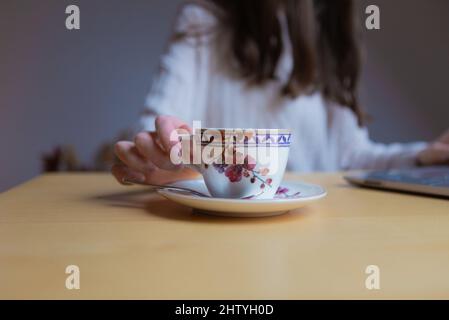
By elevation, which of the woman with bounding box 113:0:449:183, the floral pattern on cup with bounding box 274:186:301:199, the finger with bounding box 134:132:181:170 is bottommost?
the floral pattern on cup with bounding box 274:186:301:199

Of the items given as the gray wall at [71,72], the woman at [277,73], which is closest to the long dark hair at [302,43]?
the woman at [277,73]

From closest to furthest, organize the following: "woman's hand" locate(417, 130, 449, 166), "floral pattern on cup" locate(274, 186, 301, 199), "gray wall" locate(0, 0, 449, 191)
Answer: "floral pattern on cup" locate(274, 186, 301, 199) < "woman's hand" locate(417, 130, 449, 166) < "gray wall" locate(0, 0, 449, 191)

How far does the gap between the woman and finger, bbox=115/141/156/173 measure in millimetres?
1035

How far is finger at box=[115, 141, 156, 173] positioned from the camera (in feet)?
2.14

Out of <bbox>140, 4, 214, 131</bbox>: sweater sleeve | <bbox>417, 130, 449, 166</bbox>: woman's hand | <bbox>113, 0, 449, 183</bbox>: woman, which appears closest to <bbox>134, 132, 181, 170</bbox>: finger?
<bbox>417, 130, 449, 166</bbox>: woman's hand

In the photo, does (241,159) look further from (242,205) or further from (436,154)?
(436,154)

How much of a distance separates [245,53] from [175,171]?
121cm

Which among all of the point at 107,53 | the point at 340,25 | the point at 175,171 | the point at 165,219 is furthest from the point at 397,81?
the point at 165,219

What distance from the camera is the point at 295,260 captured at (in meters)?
0.35

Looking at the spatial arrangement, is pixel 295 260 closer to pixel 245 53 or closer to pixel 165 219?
pixel 165 219

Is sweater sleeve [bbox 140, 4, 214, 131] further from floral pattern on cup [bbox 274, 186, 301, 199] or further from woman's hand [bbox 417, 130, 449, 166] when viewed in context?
floral pattern on cup [bbox 274, 186, 301, 199]

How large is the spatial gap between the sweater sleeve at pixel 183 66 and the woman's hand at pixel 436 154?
855 mm

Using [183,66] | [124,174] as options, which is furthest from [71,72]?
[124,174]

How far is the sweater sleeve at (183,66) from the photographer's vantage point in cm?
163
